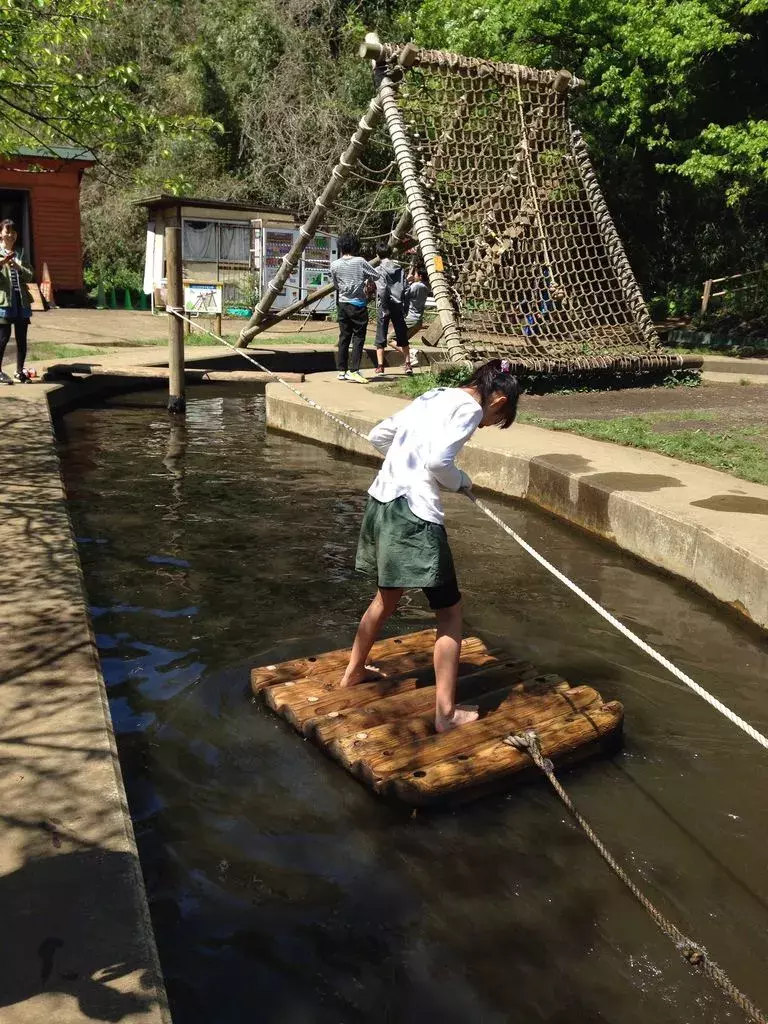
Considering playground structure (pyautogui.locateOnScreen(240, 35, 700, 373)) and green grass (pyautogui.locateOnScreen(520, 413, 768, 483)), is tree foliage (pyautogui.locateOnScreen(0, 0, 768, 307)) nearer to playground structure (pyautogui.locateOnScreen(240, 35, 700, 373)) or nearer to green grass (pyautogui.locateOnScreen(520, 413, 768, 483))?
playground structure (pyautogui.locateOnScreen(240, 35, 700, 373))

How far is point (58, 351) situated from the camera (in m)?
15.8

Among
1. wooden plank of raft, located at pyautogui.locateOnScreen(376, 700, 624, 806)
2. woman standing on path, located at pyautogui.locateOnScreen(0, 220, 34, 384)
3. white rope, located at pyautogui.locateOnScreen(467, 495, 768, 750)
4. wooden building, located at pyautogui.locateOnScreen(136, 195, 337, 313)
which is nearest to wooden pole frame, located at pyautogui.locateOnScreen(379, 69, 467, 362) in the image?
woman standing on path, located at pyautogui.locateOnScreen(0, 220, 34, 384)

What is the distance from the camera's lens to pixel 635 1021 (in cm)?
282

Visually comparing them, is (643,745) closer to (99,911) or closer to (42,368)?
(99,911)

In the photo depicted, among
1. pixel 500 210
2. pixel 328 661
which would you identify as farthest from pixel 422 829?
pixel 500 210

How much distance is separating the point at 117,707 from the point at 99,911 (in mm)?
2139

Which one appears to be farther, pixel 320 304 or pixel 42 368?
pixel 320 304

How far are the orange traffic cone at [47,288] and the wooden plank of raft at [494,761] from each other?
2310cm

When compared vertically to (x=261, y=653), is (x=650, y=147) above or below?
above

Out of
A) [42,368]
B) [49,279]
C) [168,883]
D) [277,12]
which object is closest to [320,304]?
[49,279]

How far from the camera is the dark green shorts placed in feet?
13.3

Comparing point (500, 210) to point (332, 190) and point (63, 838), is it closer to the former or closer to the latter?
point (332, 190)

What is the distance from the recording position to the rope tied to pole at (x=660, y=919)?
2.75 meters

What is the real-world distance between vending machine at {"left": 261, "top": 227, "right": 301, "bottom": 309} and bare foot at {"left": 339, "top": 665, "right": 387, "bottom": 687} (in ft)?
75.3
